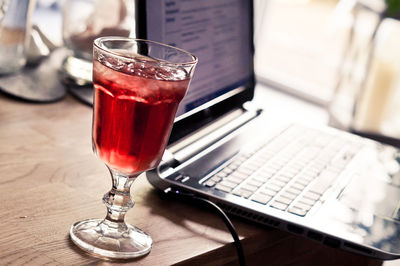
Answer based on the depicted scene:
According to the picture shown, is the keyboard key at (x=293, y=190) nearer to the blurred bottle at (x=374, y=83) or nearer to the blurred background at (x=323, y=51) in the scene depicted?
the blurred background at (x=323, y=51)

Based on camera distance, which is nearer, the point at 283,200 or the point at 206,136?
the point at 283,200

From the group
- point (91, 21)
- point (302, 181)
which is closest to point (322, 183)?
point (302, 181)

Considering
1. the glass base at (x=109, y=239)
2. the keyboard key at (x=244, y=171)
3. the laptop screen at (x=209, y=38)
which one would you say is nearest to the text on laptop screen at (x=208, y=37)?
the laptop screen at (x=209, y=38)

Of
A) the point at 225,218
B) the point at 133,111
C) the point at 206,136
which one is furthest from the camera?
the point at 206,136

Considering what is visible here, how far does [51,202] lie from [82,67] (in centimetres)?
43

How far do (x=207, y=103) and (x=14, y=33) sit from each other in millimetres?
331

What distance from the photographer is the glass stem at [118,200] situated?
604 millimetres

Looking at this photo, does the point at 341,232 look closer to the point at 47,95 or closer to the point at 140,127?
the point at 140,127

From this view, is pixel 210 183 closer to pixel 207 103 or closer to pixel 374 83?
pixel 207 103

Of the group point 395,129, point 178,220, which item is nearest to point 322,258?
point 178,220

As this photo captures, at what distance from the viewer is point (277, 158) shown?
90 centimetres

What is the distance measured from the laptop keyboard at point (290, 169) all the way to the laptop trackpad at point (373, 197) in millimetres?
31

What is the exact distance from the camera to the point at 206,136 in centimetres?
89

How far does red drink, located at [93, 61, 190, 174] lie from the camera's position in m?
0.56
